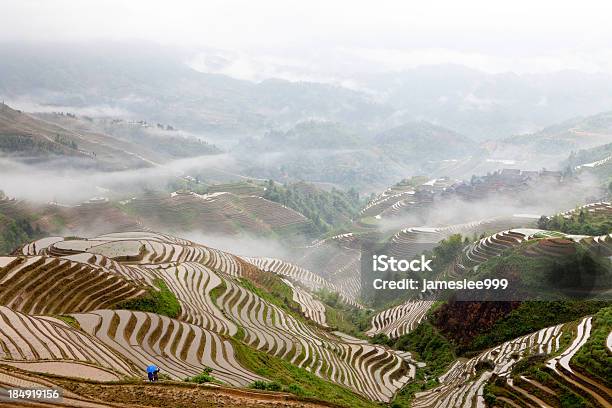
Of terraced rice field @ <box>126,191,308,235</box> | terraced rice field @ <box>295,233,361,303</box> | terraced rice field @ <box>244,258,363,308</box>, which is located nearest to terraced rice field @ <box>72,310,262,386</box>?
terraced rice field @ <box>244,258,363,308</box>

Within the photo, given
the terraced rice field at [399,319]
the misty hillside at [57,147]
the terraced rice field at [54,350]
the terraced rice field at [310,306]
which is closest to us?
the terraced rice field at [54,350]

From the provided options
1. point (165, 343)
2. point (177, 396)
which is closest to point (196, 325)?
point (165, 343)

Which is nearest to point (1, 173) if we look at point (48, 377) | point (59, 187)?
point (59, 187)

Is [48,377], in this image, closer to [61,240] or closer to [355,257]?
[61,240]

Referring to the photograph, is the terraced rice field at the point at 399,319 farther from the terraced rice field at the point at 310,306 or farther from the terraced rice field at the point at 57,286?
the terraced rice field at the point at 57,286

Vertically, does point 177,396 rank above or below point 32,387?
below

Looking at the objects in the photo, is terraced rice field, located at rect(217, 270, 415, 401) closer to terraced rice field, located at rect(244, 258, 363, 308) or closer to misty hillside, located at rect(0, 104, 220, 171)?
terraced rice field, located at rect(244, 258, 363, 308)

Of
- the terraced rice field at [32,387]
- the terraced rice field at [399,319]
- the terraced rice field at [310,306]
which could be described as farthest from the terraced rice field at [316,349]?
the terraced rice field at [32,387]

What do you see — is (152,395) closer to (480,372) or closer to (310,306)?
(480,372)

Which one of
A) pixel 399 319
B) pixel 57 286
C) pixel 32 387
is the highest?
pixel 32 387
